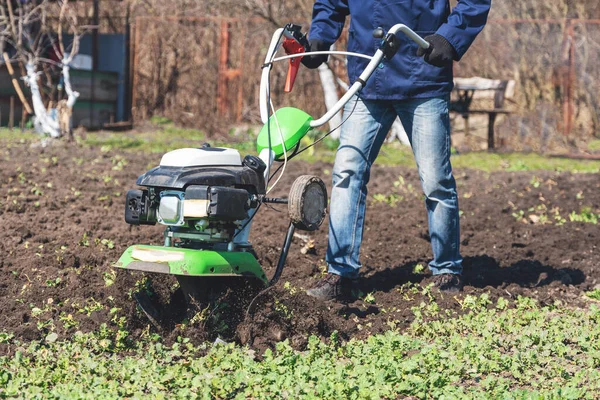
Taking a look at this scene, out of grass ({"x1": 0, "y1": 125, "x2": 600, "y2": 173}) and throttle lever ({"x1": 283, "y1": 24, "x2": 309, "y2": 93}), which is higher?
throttle lever ({"x1": 283, "y1": 24, "x2": 309, "y2": 93})

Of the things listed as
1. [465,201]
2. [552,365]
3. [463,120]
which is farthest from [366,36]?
[463,120]

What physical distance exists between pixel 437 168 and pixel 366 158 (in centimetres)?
35

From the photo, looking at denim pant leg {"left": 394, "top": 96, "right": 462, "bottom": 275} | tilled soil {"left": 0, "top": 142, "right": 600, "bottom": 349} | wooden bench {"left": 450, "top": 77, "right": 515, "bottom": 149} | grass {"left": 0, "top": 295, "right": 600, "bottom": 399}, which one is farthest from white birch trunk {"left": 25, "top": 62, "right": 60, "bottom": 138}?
grass {"left": 0, "top": 295, "right": 600, "bottom": 399}

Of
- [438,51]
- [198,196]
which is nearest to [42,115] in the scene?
[438,51]

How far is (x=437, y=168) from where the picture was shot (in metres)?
4.55

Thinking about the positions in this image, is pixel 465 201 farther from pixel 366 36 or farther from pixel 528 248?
pixel 366 36

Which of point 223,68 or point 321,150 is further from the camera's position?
point 223,68

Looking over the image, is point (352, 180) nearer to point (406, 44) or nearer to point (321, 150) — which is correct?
point (406, 44)

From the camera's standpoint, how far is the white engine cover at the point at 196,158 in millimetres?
3584

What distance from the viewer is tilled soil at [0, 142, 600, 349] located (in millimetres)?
3865

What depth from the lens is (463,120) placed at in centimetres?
1327

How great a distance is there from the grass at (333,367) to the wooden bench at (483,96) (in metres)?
8.78

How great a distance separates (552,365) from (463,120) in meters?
9.89

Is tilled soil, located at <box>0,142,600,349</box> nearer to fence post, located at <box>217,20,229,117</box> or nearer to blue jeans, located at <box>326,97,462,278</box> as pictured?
blue jeans, located at <box>326,97,462,278</box>
